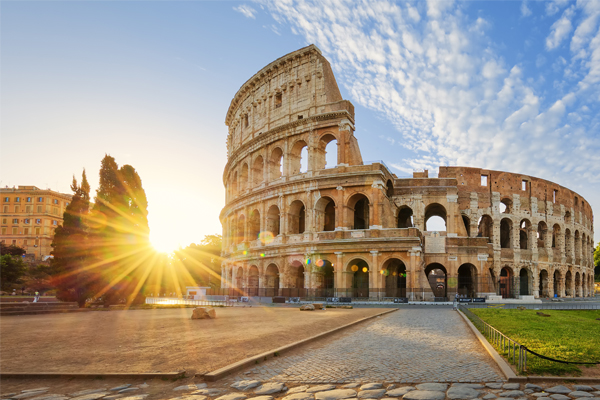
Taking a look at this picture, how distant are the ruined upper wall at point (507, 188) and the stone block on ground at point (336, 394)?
134 feet

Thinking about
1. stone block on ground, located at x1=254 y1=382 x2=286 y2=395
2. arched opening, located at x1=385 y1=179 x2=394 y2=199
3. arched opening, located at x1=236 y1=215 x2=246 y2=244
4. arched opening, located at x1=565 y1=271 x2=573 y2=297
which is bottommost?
arched opening, located at x1=565 y1=271 x2=573 y2=297

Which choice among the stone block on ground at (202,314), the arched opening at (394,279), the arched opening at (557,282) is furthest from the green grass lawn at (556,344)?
the arched opening at (557,282)

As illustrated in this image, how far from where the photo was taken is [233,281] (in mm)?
43250

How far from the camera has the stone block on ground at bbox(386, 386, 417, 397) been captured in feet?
18.0

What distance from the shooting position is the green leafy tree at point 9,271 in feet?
140

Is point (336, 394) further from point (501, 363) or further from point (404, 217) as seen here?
point (404, 217)

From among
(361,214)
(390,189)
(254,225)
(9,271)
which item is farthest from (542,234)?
(9,271)

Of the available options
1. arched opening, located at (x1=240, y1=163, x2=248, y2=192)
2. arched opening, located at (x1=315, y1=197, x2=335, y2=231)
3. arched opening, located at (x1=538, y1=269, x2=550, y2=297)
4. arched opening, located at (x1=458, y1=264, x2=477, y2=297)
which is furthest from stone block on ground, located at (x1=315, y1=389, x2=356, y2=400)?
arched opening, located at (x1=538, y1=269, x2=550, y2=297)

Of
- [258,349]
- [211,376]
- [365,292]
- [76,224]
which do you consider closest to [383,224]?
[365,292]

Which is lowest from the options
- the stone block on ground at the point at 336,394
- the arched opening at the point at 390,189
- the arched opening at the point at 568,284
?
the arched opening at the point at 568,284

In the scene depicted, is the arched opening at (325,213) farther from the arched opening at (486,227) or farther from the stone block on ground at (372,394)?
the stone block on ground at (372,394)

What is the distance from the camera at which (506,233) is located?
154 ft

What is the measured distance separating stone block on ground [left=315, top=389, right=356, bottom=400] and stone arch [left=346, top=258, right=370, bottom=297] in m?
Result: 28.4

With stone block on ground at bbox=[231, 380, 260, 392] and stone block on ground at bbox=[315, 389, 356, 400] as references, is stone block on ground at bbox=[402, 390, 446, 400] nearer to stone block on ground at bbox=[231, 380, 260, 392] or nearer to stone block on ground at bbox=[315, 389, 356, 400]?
stone block on ground at bbox=[315, 389, 356, 400]
